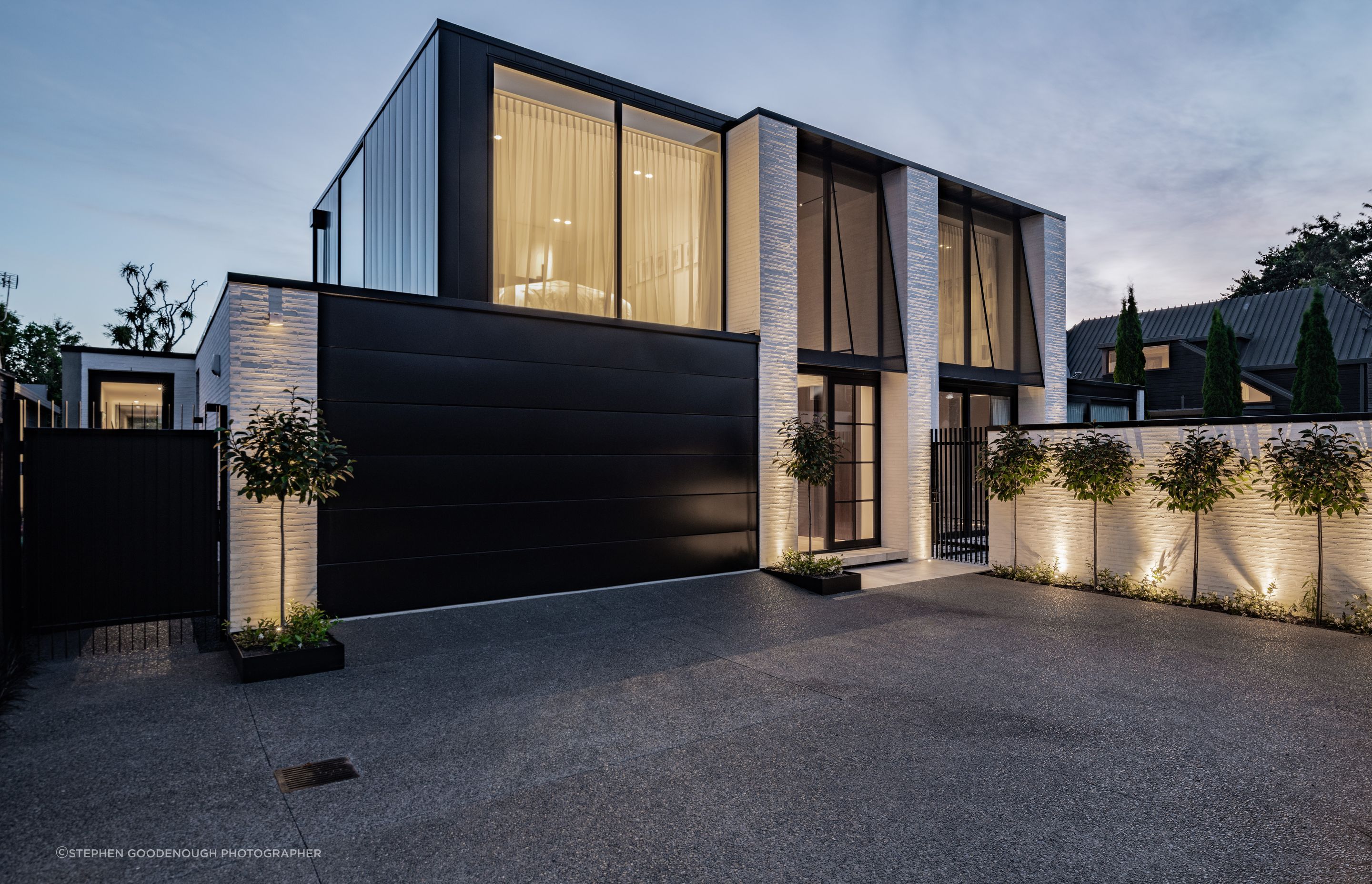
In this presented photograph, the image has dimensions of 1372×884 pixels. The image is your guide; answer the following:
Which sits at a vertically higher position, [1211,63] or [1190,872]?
[1211,63]

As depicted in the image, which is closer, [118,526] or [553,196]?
[118,526]

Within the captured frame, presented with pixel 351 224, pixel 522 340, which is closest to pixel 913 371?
pixel 522 340

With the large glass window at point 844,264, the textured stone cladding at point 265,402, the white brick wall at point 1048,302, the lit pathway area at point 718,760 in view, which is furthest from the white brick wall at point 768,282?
the white brick wall at point 1048,302

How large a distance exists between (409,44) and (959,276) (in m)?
16.1

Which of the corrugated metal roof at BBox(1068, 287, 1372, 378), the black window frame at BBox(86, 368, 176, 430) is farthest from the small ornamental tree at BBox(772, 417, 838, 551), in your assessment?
the corrugated metal roof at BBox(1068, 287, 1372, 378)

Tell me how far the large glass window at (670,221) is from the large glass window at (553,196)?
0.96 ft

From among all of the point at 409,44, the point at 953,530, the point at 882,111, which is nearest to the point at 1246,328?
the point at 882,111

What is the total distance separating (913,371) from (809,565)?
3917 mm

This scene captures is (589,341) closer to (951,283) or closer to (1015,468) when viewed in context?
(1015,468)

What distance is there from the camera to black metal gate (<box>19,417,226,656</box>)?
17.6 ft

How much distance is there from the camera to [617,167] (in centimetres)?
852

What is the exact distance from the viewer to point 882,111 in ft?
56.3

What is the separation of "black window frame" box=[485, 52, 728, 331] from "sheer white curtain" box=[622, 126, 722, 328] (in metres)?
0.07

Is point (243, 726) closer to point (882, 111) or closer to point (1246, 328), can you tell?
point (882, 111)
